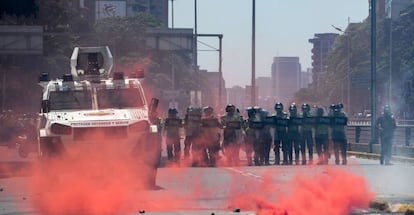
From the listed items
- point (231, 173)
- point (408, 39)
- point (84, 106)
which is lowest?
point (231, 173)

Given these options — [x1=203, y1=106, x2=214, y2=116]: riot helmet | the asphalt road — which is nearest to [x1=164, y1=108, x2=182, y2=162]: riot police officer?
[x1=203, y1=106, x2=214, y2=116]: riot helmet

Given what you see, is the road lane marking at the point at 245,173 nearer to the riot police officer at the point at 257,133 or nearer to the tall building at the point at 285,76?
the riot police officer at the point at 257,133

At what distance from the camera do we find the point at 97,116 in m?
18.7

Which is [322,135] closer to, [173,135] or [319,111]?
[319,111]

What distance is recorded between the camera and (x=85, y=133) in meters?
18.1

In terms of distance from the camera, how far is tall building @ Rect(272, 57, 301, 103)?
438 feet

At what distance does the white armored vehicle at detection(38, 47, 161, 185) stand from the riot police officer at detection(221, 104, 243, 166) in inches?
305

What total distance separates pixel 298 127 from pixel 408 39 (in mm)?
39259

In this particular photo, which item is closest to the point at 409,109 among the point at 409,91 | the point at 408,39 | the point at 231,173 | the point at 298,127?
the point at 408,39

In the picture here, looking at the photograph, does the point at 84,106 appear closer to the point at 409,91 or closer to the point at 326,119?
the point at 326,119

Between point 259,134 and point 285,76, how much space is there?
11317 cm

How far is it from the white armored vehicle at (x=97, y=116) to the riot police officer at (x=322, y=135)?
30.6 ft

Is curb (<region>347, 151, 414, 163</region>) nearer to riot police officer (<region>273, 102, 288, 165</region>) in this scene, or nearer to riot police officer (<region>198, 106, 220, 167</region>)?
riot police officer (<region>273, 102, 288, 165</region>)

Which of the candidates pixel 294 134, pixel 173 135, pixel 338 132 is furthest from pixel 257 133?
pixel 173 135
